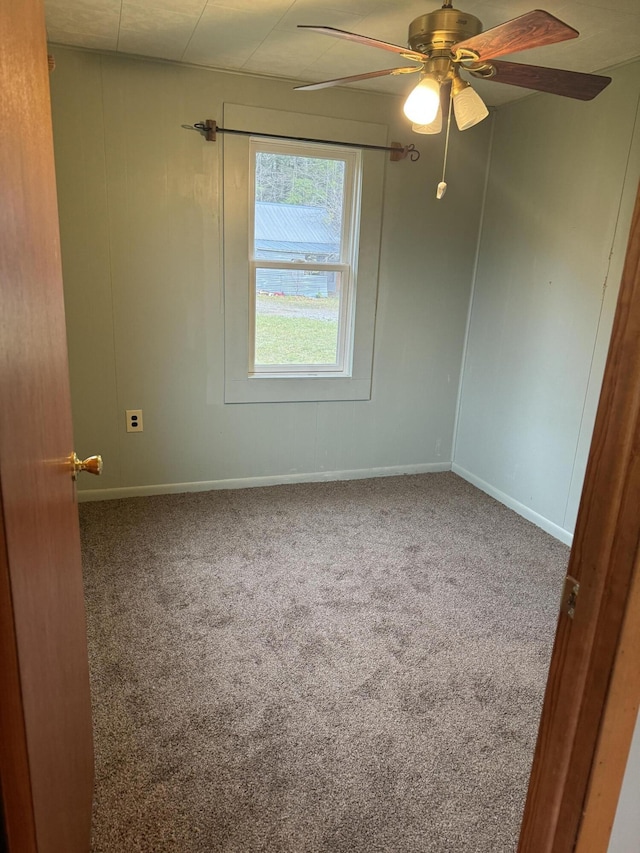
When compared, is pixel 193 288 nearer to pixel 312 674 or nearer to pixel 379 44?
pixel 379 44

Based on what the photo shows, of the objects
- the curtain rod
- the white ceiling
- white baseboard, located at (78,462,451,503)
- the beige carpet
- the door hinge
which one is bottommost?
the beige carpet

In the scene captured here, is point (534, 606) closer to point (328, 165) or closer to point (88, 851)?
point (88, 851)

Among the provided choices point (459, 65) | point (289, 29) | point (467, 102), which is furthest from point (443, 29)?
point (289, 29)

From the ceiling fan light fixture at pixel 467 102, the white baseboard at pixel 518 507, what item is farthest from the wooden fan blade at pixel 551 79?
the white baseboard at pixel 518 507

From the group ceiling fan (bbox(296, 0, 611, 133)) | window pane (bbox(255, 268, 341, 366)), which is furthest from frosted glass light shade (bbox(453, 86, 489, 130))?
window pane (bbox(255, 268, 341, 366))

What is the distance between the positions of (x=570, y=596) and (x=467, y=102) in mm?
1812

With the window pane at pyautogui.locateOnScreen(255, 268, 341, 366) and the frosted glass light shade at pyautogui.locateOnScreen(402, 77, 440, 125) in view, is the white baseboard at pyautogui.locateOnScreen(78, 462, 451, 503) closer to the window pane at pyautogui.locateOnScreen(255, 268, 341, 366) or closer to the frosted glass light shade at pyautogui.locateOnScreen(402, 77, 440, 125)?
the window pane at pyautogui.locateOnScreen(255, 268, 341, 366)

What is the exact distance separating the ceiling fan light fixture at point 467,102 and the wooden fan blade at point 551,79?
10cm

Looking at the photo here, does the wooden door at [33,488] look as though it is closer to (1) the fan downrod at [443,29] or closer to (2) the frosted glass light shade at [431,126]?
(1) the fan downrod at [443,29]

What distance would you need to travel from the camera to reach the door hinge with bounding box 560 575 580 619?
2.48ft

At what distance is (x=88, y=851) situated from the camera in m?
1.34

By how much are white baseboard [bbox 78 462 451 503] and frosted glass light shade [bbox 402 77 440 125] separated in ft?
7.80

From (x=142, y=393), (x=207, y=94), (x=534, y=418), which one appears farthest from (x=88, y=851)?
(x=207, y=94)

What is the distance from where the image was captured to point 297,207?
133 inches
